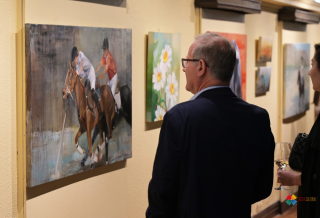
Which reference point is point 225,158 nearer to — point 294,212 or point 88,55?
point 88,55

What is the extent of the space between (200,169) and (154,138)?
7.52 feet

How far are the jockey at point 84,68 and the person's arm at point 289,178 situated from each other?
1.65m

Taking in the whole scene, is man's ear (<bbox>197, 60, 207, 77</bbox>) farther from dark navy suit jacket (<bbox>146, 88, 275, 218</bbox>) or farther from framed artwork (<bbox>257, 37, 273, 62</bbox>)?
framed artwork (<bbox>257, 37, 273, 62</bbox>)

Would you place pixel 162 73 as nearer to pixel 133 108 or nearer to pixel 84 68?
pixel 133 108

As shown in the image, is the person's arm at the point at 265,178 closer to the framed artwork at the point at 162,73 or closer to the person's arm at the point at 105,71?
the person's arm at the point at 105,71

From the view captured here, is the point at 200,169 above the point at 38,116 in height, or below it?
below

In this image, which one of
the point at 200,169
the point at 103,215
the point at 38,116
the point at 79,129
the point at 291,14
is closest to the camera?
the point at 200,169

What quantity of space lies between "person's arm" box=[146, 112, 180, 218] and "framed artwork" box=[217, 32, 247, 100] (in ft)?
11.7

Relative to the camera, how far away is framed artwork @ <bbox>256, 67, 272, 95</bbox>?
6848mm

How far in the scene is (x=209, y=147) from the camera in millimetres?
2416

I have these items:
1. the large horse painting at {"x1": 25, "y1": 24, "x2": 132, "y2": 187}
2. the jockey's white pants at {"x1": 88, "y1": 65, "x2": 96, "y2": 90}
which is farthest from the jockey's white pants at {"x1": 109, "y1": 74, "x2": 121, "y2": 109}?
the jockey's white pants at {"x1": 88, "y1": 65, "x2": 96, "y2": 90}

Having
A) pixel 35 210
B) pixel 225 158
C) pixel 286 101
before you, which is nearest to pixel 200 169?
pixel 225 158

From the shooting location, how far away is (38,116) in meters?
Result: 3.04

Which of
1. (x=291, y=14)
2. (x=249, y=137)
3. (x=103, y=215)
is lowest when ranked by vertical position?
(x=103, y=215)
